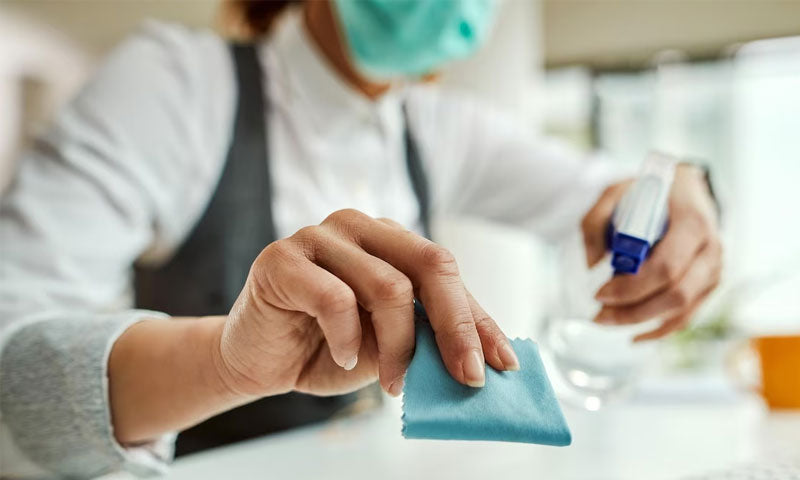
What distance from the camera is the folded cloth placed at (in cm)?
20

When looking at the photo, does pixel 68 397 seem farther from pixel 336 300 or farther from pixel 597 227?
pixel 597 227

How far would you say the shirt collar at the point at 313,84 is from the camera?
1.90 feet

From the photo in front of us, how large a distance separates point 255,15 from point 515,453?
0.52 m

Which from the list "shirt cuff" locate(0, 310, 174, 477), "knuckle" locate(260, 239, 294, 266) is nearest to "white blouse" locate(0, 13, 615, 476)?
"shirt cuff" locate(0, 310, 174, 477)

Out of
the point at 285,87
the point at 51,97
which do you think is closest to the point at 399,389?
the point at 285,87

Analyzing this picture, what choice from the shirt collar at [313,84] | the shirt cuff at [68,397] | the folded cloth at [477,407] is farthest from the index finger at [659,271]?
the shirt collar at [313,84]

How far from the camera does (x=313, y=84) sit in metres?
0.58

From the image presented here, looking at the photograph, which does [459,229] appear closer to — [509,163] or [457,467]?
[509,163]

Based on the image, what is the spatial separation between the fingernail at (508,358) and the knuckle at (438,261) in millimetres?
30

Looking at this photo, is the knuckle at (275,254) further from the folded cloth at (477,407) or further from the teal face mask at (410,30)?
the teal face mask at (410,30)

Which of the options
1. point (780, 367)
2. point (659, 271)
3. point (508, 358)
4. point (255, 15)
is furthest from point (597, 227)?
point (255, 15)

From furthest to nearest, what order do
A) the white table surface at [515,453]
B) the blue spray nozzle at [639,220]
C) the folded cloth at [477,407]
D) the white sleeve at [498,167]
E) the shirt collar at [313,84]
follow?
the white sleeve at [498,167], the shirt collar at [313,84], the white table surface at [515,453], the blue spray nozzle at [639,220], the folded cloth at [477,407]

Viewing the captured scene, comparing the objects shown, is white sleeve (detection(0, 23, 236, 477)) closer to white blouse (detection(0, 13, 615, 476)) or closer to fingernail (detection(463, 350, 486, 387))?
white blouse (detection(0, 13, 615, 476))

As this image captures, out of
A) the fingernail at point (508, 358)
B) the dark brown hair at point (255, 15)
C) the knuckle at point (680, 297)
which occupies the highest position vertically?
the dark brown hair at point (255, 15)
